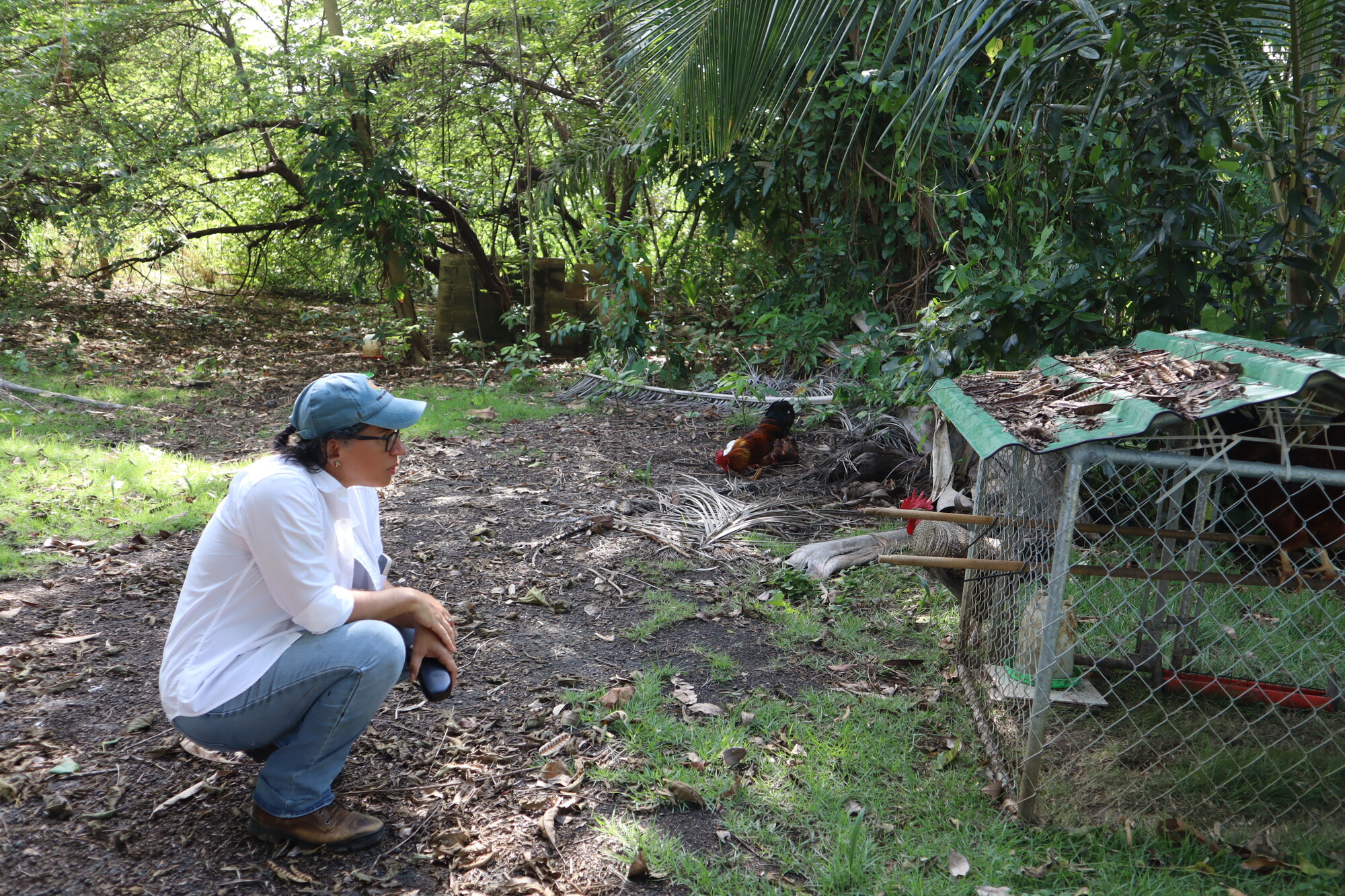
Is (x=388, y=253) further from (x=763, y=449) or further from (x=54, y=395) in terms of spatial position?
(x=763, y=449)

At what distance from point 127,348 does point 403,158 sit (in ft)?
13.3

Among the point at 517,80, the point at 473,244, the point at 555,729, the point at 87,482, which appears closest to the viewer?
the point at 555,729

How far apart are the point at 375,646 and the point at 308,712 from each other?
242 mm

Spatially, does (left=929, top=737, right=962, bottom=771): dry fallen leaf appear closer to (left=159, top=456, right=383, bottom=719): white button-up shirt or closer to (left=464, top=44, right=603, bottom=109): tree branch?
(left=159, top=456, right=383, bottom=719): white button-up shirt

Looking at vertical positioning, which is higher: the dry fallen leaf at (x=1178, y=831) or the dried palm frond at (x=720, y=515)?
the dry fallen leaf at (x=1178, y=831)

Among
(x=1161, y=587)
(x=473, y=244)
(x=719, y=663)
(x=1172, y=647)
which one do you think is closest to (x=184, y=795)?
(x=719, y=663)

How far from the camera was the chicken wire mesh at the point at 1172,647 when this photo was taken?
97.1 inches

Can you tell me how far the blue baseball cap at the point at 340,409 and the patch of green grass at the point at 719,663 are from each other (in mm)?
1730

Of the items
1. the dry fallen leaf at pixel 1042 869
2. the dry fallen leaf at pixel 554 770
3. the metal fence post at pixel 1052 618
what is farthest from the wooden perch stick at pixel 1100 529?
the dry fallen leaf at pixel 554 770

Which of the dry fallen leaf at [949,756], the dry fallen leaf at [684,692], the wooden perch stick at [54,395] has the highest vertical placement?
the wooden perch stick at [54,395]

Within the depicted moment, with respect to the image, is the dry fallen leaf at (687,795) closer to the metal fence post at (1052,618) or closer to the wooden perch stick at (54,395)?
the metal fence post at (1052,618)

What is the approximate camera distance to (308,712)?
236cm

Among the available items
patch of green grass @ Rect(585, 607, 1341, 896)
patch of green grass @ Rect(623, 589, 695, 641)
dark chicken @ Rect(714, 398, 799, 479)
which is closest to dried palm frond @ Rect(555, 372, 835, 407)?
dark chicken @ Rect(714, 398, 799, 479)

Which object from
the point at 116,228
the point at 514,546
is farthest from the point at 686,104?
the point at 116,228
